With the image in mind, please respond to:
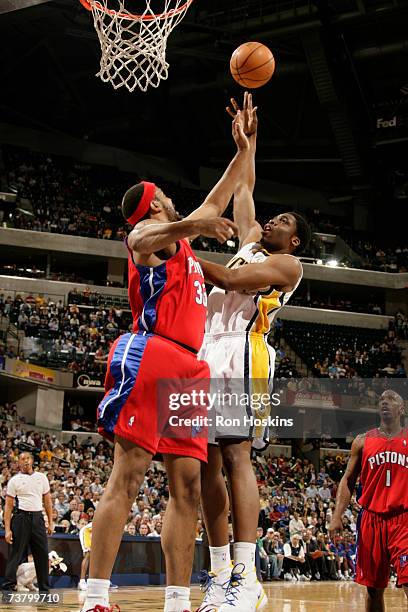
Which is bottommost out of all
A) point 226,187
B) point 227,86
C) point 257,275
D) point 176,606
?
point 176,606

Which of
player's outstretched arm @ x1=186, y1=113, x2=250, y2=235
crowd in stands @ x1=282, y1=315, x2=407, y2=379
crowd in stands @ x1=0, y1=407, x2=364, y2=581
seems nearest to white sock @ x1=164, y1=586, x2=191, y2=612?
player's outstretched arm @ x1=186, y1=113, x2=250, y2=235

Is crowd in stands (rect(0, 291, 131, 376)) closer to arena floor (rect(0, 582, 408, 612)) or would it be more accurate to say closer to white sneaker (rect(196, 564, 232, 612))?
arena floor (rect(0, 582, 408, 612))

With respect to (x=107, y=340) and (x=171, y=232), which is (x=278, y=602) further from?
(x=107, y=340)

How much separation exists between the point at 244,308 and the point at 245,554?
4.90 ft

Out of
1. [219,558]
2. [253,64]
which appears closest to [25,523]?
[219,558]

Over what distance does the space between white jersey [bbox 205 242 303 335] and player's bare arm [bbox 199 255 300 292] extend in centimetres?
7

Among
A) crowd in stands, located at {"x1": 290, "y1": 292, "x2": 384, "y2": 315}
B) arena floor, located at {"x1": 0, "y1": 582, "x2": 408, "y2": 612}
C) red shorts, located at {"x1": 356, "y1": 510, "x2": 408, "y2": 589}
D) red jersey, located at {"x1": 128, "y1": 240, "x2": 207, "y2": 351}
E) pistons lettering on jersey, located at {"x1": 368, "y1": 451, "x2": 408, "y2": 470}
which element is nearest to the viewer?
red jersey, located at {"x1": 128, "y1": 240, "x2": 207, "y2": 351}

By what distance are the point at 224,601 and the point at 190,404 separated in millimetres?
1117

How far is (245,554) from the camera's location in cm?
430

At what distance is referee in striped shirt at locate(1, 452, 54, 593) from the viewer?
9844 millimetres

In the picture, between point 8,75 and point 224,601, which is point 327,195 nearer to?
point 8,75

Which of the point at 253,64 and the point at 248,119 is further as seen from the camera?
the point at 253,64

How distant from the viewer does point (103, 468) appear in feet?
60.7

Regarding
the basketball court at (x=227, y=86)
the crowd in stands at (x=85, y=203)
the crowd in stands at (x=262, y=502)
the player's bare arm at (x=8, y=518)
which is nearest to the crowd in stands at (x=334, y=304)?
the basketball court at (x=227, y=86)
